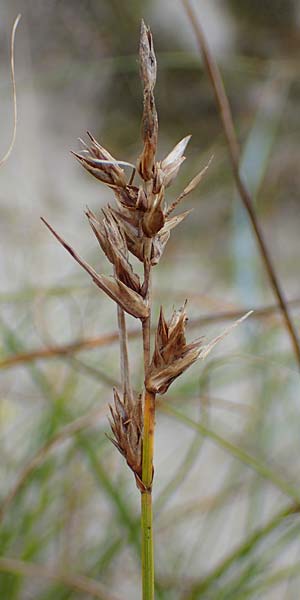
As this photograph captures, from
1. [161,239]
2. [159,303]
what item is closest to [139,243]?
[161,239]

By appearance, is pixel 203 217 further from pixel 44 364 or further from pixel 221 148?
pixel 44 364

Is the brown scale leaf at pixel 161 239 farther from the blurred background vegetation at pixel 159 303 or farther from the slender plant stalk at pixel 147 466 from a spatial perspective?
the blurred background vegetation at pixel 159 303

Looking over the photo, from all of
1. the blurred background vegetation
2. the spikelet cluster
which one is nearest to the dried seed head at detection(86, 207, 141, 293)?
the spikelet cluster

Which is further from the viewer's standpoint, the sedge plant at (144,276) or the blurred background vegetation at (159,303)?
the blurred background vegetation at (159,303)

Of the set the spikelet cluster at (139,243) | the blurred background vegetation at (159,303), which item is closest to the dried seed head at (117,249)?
the spikelet cluster at (139,243)

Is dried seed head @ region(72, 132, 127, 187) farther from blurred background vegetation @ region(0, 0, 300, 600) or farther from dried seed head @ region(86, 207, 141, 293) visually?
blurred background vegetation @ region(0, 0, 300, 600)

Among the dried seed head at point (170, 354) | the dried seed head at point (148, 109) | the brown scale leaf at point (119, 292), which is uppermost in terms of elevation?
the dried seed head at point (148, 109)

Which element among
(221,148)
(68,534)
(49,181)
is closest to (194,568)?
(68,534)
